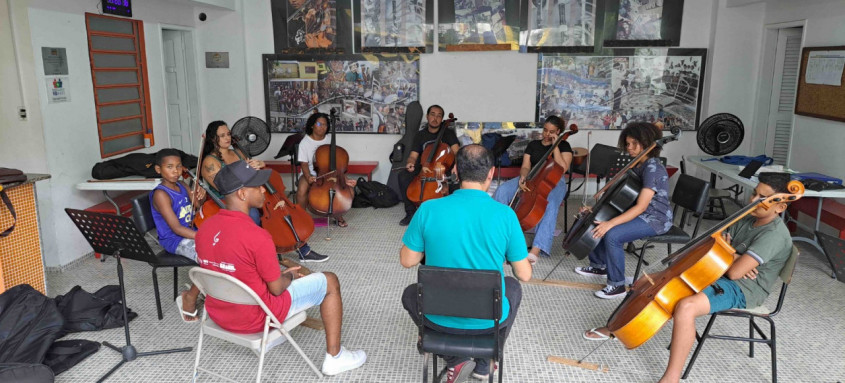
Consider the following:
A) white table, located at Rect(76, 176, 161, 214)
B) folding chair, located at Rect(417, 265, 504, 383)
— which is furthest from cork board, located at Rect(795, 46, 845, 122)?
white table, located at Rect(76, 176, 161, 214)

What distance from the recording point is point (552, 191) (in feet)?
15.5

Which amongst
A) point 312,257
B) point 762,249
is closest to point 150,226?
point 312,257

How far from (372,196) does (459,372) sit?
3.69 meters

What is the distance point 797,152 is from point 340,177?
168 inches

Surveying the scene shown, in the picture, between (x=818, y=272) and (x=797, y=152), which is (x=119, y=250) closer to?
(x=818, y=272)

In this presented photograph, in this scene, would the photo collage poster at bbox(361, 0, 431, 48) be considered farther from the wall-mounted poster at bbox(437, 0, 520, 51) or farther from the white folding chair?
the white folding chair

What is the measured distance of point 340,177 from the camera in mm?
5109

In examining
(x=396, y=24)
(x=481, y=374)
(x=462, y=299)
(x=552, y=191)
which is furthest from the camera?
(x=396, y=24)

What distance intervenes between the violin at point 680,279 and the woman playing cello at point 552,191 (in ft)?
5.57

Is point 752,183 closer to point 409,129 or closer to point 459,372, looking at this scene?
point 459,372

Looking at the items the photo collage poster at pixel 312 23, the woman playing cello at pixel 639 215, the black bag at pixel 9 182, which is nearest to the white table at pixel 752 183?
the woman playing cello at pixel 639 215

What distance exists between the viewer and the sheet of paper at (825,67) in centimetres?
493

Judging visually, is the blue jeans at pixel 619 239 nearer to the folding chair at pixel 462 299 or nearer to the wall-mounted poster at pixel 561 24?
the folding chair at pixel 462 299

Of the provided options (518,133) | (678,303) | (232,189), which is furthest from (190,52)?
(678,303)
